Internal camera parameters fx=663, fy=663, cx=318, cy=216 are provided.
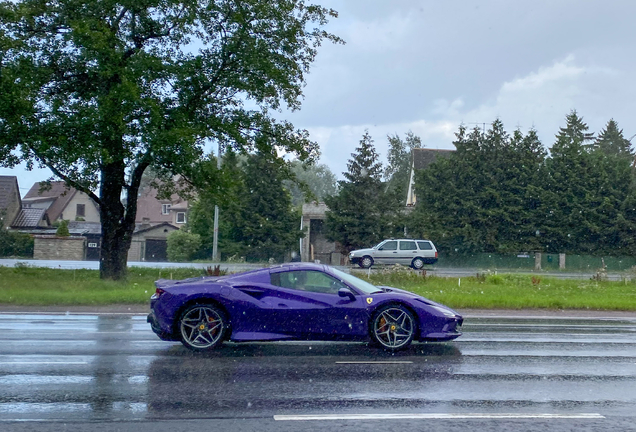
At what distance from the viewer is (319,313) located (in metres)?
9.65

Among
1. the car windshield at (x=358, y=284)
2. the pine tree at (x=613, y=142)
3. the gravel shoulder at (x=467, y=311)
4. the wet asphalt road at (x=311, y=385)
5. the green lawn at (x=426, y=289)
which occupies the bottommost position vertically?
the gravel shoulder at (x=467, y=311)

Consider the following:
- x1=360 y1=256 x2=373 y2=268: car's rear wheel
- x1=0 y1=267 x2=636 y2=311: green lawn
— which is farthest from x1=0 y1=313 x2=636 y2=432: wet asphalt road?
x1=360 y1=256 x2=373 y2=268: car's rear wheel

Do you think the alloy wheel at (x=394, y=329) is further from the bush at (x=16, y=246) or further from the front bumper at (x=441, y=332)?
the bush at (x=16, y=246)

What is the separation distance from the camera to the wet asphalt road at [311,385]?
6.27 m

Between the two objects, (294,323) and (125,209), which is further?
(125,209)

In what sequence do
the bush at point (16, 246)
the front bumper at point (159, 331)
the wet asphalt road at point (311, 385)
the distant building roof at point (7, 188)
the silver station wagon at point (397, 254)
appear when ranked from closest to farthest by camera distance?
the wet asphalt road at point (311, 385), the front bumper at point (159, 331), the silver station wagon at point (397, 254), the bush at point (16, 246), the distant building roof at point (7, 188)

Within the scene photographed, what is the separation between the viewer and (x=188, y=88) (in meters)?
22.4

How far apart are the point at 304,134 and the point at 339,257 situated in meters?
21.9

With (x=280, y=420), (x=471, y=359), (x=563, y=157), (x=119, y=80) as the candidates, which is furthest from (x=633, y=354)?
(x=563, y=157)

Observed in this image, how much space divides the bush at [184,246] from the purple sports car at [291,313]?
3555cm

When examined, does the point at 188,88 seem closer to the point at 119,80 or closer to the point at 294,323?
the point at 119,80

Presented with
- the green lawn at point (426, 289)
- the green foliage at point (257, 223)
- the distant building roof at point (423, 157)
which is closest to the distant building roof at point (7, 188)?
the green foliage at point (257, 223)

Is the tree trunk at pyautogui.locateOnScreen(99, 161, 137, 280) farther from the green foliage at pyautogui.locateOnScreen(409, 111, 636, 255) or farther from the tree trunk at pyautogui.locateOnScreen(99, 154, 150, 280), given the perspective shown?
the green foliage at pyautogui.locateOnScreen(409, 111, 636, 255)

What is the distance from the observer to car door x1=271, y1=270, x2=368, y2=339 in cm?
964
